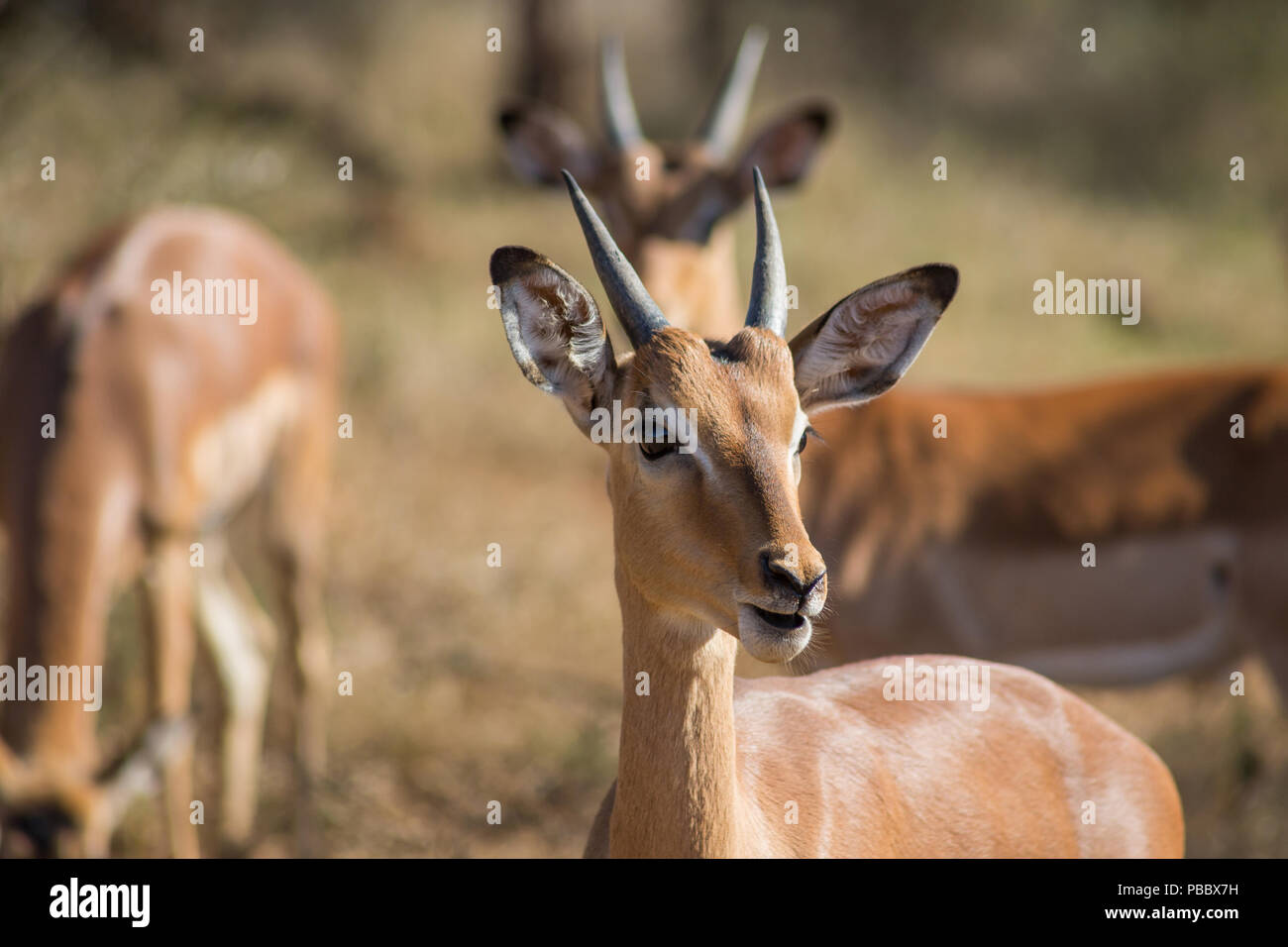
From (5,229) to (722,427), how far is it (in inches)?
262

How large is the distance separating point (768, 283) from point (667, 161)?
364 cm

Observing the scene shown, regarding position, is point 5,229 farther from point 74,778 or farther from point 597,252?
point 597,252

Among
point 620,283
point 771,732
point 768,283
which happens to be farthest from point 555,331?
point 771,732

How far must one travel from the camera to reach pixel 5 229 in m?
8.06

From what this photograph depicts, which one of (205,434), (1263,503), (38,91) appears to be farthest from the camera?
(38,91)

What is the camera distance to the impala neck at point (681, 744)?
2.79 metres

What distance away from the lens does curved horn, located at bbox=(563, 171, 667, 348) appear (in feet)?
9.17

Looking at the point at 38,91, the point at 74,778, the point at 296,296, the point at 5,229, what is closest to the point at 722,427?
the point at 74,778

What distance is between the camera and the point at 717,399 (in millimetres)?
2730

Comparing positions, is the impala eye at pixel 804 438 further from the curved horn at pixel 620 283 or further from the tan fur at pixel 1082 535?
the tan fur at pixel 1082 535

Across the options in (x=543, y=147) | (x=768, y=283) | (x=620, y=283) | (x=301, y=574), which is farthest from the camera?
(x=543, y=147)

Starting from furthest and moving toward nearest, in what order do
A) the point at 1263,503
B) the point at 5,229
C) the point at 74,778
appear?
the point at 5,229 → the point at 1263,503 → the point at 74,778

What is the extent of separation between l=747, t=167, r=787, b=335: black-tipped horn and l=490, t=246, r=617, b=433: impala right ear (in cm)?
33

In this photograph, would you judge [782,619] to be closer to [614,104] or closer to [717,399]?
[717,399]
